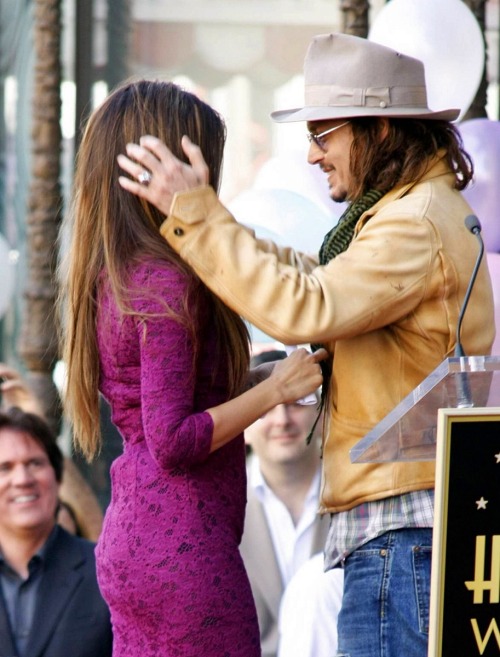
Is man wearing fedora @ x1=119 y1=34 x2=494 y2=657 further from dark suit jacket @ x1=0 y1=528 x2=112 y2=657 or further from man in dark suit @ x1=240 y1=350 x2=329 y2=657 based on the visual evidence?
man in dark suit @ x1=240 y1=350 x2=329 y2=657

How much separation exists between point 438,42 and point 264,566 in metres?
1.90

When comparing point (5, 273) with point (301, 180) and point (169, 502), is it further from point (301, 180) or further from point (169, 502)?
point (169, 502)

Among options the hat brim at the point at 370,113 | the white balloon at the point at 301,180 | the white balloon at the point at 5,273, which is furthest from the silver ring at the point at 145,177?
the white balloon at the point at 5,273

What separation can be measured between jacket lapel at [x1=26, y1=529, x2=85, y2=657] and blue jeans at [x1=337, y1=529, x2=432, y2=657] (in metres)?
1.75

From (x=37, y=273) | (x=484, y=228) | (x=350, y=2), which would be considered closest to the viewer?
(x=484, y=228)

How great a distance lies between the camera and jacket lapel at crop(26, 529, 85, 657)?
3721 mm

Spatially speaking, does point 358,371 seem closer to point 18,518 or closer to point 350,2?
point 18,518

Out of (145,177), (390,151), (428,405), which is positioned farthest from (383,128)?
(428,405)

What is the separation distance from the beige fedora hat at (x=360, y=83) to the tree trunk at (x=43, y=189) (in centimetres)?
293

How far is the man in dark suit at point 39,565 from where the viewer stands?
12.1 ft

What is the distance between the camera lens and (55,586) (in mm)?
3846

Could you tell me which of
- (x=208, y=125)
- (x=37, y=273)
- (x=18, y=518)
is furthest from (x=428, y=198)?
(x=37, y=273)

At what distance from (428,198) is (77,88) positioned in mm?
4175

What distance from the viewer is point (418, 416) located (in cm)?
190
